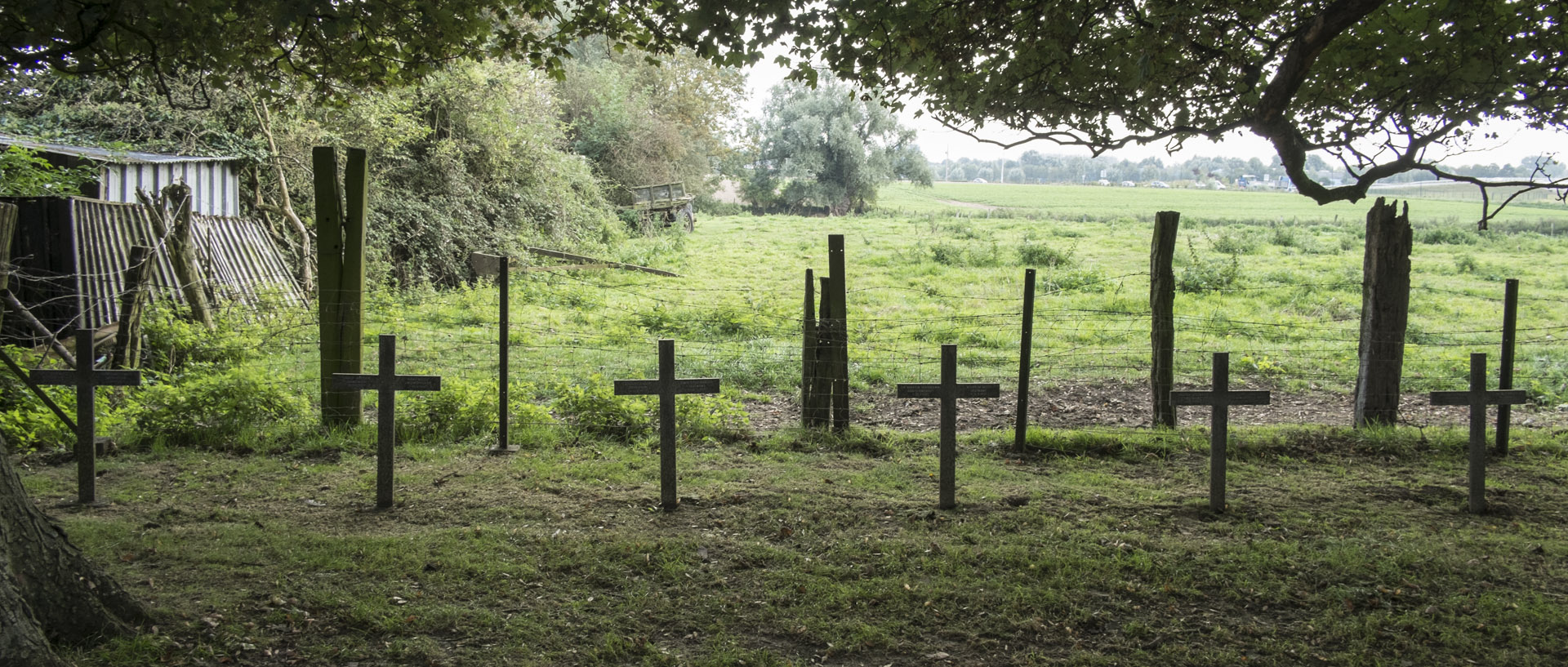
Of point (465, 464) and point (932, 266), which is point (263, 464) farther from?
point (932, 266)

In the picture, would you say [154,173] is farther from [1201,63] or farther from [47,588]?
[1201,63]

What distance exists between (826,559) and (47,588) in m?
3.69

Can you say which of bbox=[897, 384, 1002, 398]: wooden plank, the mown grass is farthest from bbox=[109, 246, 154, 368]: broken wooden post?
bbox=[897, 384, 1002, 398]: wooden plank

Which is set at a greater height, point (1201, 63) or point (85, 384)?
point (1201, 63)

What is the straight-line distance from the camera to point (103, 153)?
12.2 meters

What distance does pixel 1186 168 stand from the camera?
260 feet

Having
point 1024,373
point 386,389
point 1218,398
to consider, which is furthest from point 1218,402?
point 386,389

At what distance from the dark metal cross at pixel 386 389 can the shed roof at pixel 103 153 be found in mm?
7286

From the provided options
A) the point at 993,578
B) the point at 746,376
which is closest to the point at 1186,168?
the point at 746,376

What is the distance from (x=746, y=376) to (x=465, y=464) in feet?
13.8

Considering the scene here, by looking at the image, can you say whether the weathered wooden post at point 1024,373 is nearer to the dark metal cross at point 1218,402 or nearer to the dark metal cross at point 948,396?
the dark metal cross at point 948,396

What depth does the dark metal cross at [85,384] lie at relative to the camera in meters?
6.40

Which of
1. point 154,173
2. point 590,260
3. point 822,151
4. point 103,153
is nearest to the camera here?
point 103,153

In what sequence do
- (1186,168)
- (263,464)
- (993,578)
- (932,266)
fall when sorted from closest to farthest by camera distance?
(993,578) → (263,464) → (932,266) → (1186,168)
